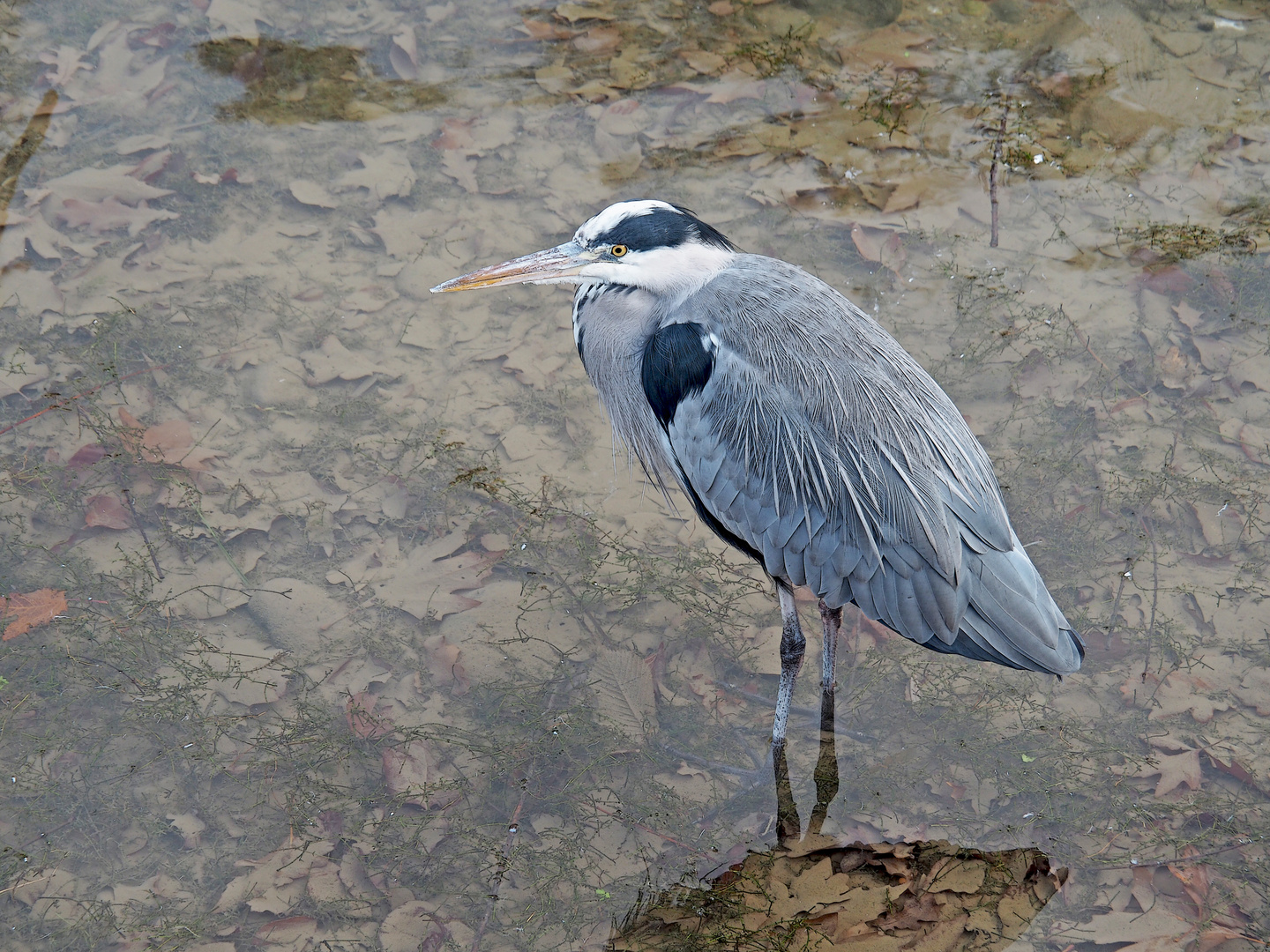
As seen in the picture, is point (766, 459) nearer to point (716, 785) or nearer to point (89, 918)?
point (716, 785)

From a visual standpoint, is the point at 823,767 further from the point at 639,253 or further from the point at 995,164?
the point at 995,164

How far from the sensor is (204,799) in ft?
12.5

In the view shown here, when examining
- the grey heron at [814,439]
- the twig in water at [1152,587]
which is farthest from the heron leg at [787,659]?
the twig in water at [1152,587]

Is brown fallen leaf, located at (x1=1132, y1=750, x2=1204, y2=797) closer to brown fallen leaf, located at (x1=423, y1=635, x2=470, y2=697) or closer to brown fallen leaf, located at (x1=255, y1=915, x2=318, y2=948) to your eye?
brown fallen leaf, located at (x1=423, y1=635, x2=470, y2=697)

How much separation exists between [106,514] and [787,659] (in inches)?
118

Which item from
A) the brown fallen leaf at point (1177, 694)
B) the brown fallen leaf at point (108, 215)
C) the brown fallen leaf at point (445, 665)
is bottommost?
the brown fallen leaf at point (445, 665)

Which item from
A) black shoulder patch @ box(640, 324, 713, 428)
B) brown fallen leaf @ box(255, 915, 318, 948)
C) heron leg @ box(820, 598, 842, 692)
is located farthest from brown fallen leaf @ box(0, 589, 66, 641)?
heron leg @ box(820, 598, 842, 692)

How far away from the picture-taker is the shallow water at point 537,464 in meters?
3.71

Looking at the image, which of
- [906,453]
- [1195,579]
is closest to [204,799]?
[906,453]

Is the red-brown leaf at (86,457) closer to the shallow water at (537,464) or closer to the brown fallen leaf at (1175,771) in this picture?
the shallow water at (537,464)

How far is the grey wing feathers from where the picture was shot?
333 centimetres

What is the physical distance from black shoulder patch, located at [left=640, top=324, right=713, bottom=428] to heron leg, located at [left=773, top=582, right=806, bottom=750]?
87 cm

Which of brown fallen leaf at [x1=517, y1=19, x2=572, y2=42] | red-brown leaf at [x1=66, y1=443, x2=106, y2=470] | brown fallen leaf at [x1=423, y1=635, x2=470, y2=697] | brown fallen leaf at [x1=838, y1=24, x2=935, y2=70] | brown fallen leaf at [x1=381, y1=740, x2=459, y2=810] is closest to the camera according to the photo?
brown fallen leaf at [x1=381, y1=740, x2=459, y2=810]

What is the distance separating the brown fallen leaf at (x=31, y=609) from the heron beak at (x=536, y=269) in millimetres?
2083
